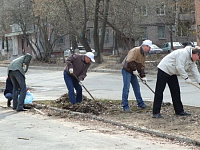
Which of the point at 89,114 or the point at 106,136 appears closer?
the point at 106,136

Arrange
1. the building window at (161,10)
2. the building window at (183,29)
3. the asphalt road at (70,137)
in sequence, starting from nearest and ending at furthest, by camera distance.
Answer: the asphalt road at (70,137) < the building window at (161,10) < the building window at (183,29)

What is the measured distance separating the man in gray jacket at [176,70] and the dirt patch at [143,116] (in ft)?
0.99

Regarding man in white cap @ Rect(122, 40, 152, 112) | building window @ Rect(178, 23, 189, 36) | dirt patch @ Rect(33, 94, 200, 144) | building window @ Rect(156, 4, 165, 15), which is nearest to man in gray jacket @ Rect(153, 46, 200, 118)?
dirt patch @ Rect(33, 94, 200, 144)

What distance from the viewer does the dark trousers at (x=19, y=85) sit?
1164cm

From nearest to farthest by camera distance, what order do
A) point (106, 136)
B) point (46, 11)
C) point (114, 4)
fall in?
point (106, 136) → point (114, 4) → point (46, 11)

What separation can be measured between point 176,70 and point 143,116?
4.34ft

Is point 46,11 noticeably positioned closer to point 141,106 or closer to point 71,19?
point 71,19

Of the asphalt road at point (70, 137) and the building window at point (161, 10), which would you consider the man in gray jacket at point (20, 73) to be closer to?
the asphalt road at point (70, 137)

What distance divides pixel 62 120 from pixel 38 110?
1750 millimetres

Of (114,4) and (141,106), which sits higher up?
(114,4)

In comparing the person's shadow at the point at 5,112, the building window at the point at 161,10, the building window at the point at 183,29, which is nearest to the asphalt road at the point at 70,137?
the person's shadow at the point at 5,112

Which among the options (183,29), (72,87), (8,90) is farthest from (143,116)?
(183,29)

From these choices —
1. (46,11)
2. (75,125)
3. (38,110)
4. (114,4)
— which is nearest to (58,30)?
(46,11)

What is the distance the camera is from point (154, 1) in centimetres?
3678
